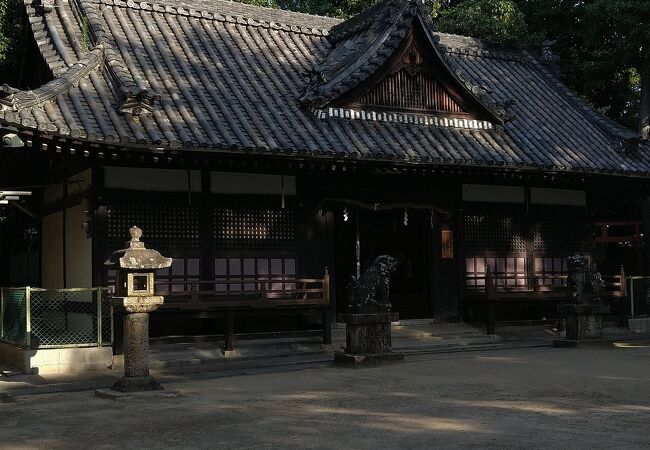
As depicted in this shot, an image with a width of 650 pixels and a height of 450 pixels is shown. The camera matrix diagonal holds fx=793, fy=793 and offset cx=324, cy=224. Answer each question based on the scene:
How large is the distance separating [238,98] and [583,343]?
913 centimetres

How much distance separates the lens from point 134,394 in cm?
1103

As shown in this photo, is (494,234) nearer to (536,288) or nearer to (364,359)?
(536,288)

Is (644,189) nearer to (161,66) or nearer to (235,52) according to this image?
(235,52)

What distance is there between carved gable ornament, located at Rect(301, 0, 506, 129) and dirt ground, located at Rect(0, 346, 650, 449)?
7125 millimetres

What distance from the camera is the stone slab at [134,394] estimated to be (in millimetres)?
10883

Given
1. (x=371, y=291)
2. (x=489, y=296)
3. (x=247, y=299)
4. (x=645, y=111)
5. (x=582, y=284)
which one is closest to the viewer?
(x=371, y=291)

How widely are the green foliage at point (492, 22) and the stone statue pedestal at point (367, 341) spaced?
13.9 m

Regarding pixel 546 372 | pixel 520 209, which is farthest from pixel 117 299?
pixel 520 209

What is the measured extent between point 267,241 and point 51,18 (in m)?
7.12

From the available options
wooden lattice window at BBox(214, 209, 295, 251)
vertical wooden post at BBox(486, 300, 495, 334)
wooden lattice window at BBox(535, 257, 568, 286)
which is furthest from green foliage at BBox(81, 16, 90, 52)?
wooden lattice window at BBox(535, 257, 568, 286)

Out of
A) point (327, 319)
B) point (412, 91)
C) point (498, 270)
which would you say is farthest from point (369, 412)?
point (412, 91)

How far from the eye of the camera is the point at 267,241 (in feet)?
55.7

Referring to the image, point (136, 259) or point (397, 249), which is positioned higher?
point (397, 249)

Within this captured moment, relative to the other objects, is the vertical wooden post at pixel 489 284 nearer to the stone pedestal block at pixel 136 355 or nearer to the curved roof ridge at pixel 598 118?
the curved roof ridge at pixel 598 118
